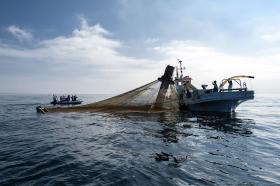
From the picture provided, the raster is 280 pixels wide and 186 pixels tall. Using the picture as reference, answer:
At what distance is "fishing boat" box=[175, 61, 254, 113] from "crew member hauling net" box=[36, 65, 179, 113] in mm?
4629

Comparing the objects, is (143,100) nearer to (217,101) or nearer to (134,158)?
(217,101)

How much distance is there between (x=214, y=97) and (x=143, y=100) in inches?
446

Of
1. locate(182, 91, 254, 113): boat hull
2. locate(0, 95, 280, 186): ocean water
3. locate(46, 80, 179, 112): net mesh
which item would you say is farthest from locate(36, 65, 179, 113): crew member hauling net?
locate(0, 95, 280, 186): ocean water

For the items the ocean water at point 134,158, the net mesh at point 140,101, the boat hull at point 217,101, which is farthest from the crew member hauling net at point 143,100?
the ocean water at point 134,158

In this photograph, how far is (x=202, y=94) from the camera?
4247 centimetres

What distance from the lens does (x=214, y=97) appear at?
132 feet

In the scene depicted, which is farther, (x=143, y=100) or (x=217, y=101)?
(x=217, y=101)

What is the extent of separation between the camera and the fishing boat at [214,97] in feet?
126

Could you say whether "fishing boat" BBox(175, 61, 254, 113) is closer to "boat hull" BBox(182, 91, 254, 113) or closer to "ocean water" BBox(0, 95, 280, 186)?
"boat hull" BBox(182, 91, 254, 113)

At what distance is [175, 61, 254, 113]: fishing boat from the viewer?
38375 millimetres

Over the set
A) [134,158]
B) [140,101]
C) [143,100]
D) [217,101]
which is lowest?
[134,158]

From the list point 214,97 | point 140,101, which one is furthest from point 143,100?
point 214,97

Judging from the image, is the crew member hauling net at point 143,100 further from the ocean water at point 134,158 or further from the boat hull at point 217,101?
the ocean water at point 134,158

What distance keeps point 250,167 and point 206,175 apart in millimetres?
3021
